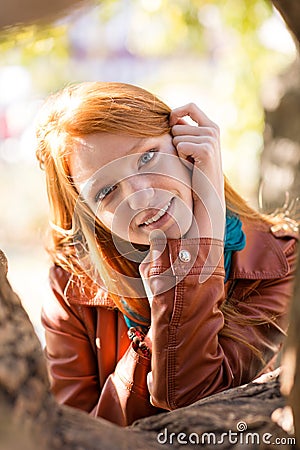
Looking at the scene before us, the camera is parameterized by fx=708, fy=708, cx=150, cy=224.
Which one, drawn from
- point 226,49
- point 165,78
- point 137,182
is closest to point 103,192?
point 137,182

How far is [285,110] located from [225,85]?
1317 millimetres

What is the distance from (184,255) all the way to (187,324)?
12cm

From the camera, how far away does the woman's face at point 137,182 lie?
1.22m

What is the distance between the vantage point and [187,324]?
3.83 ft

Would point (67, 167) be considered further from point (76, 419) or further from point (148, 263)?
point (76, 419)

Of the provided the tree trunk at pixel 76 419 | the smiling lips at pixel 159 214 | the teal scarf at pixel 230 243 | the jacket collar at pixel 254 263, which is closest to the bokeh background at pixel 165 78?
the jacket collar at pixel 254 263

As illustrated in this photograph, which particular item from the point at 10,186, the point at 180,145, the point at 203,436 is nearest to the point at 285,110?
the point at 180,145

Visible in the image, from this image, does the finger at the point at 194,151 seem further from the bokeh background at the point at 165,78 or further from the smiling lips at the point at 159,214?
the bokeh background at the point at 165,78

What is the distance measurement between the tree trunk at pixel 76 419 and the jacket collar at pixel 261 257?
1.58ft

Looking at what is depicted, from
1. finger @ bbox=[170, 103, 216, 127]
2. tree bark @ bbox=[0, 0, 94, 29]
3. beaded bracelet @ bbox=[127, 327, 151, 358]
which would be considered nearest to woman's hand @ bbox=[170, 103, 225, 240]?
finger @ bbox=[170, 103, 216, 127]

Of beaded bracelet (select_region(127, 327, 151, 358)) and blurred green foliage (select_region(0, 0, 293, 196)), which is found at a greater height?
beaded bracelet (select_region(127, 327, 151, 358))

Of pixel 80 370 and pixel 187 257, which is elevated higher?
pixel 187 257

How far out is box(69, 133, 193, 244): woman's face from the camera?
4.01 feet

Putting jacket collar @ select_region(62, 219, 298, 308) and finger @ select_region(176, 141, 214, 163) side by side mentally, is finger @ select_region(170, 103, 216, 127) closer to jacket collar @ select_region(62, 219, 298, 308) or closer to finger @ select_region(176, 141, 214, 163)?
finger @ select_region(176, 141, 214, 163)
